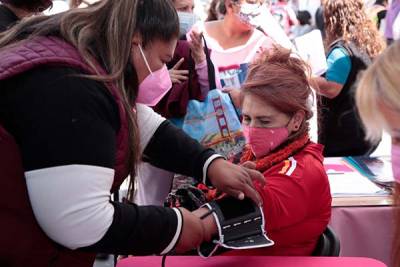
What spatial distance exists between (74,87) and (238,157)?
121 centimetres

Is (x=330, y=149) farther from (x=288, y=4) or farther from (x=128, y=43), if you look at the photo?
(x=288, y=4)

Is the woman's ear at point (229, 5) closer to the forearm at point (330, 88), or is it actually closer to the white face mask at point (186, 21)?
the white face mask at point (186, 21)

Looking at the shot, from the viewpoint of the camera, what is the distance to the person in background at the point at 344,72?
3.02 meters

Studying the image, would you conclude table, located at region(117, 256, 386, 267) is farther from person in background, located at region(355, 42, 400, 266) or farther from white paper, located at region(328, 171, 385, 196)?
white paper, located at region(328, 171, 385, 196)

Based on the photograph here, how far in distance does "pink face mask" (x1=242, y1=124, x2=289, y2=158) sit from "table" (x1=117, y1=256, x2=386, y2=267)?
0.43m

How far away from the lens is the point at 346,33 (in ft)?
10.2

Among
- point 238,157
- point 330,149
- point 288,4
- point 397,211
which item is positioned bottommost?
point 288,4

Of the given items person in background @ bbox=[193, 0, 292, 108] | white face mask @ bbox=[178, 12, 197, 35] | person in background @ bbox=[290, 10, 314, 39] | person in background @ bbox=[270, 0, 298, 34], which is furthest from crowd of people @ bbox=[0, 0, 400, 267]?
person in background @ bbox=[290, 10, 314, 39]

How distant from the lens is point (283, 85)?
5.92 feet

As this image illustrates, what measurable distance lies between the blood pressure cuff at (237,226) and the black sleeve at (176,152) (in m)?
0.13

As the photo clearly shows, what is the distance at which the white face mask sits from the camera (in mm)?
2596

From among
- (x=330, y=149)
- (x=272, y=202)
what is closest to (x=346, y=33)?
(x=330, y=149)

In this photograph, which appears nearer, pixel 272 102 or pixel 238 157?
pixel 272 102

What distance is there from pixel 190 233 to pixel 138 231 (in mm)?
134
